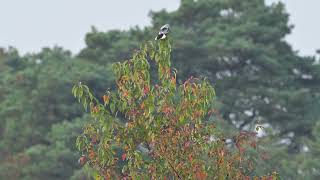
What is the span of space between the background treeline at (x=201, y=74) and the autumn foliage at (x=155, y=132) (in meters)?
26.9

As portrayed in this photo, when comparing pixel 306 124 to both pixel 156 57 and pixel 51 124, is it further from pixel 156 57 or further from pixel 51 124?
pixel 156 57

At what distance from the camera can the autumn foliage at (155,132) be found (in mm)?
12312

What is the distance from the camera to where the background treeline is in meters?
41.0

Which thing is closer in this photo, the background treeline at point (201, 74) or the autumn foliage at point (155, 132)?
the autumn foliage at point (155, 132)

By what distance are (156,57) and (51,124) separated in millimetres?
31913

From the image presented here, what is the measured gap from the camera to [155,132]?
1234 cm

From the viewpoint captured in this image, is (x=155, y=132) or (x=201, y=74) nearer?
(x=155, y=132)

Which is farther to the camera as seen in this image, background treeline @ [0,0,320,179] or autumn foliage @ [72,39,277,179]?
background treeline @ [0,0,320,179]

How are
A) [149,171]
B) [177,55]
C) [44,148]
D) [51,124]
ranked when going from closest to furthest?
1. [149,171]
2. [44,148]
3. [51,124]
4. [177,55]

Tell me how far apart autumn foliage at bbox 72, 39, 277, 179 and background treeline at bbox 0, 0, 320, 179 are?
88.3 ft

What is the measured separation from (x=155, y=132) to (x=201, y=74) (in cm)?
3517

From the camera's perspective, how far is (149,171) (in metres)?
12.3

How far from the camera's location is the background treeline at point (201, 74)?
4103cm

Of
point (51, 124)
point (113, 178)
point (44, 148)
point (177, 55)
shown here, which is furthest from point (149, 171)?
point (177, 55)
